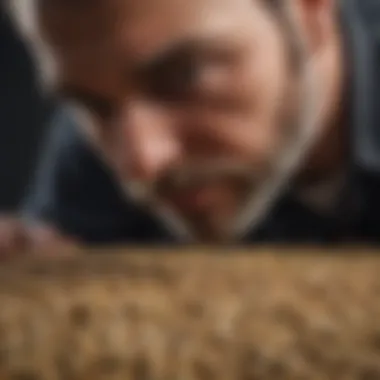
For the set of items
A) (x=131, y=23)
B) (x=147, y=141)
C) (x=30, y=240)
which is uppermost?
(x=131, y=23)

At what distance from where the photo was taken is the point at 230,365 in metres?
0.68

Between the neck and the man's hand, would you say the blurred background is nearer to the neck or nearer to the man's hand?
the man's hand

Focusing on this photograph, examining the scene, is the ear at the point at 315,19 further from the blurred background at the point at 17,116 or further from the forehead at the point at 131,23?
the blurred background at the point at 17,116

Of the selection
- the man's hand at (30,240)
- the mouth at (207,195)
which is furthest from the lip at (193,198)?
the man's hand at (30,240)

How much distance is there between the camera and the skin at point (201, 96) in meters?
0.87

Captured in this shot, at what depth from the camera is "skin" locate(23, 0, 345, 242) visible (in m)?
0.87

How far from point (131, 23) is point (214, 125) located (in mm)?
132

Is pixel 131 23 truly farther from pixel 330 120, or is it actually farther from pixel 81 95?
pixel 330 120

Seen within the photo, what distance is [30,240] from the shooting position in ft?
2.94

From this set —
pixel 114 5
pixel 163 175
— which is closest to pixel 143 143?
pixel 163 175

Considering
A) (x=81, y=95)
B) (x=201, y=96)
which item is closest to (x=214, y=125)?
(x=201, y=96)

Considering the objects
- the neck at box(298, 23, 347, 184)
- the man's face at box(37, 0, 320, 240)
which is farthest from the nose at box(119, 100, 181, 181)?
the neck at box(298, 23, 347, 184)

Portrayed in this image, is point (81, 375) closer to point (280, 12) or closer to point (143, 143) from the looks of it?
point (143, 143)

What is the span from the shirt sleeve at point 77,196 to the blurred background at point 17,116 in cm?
1
